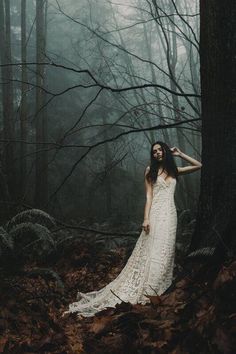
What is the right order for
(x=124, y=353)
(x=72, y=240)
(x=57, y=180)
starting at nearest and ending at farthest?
1. (x=124, y=353)
2. (x=72, y=240)
3. (x=57, y=180)

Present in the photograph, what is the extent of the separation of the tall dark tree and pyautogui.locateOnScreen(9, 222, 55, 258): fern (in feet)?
12.5

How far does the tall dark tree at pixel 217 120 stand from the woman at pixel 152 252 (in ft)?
5.18

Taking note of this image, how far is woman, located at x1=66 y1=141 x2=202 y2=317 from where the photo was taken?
539 cm

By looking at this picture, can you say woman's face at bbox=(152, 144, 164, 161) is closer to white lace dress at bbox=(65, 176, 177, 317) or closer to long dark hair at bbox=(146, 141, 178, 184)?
long dark hair at bbox=(146, 141, 178, 184)

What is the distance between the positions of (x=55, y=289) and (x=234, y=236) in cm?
359

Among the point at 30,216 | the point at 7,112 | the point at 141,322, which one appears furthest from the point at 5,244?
the point at 7,112

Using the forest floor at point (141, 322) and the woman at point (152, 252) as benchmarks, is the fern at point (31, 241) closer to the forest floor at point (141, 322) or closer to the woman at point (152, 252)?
the forest floor at point (141, 322)

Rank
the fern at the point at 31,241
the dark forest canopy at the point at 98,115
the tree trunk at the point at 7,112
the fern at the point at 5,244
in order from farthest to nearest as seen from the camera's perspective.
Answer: the tree trunk at the point at 7,112 → the fern at the point at 31,241 → the fern at the point at 5,244 → the dark forest canopy at the point at 98,115

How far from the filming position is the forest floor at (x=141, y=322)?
2.85 m

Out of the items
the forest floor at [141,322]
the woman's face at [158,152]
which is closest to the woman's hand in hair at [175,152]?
the woman's face at [158,152]

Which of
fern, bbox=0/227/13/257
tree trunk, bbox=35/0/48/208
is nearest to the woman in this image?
fern, bbox=0/227/13/257

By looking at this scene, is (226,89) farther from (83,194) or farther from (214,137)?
(83,194)

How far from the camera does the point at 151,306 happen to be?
369cm

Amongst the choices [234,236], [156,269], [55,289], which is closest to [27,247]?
[55,289]
